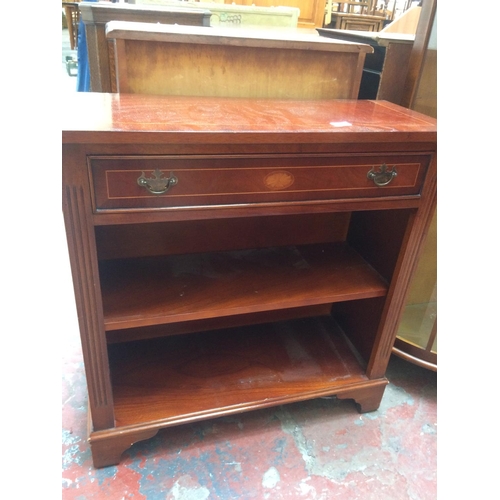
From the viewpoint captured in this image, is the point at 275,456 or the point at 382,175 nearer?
the point at 382,175

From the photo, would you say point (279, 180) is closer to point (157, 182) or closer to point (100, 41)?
point (157, 182)

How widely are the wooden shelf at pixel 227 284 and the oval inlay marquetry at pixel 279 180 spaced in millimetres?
294

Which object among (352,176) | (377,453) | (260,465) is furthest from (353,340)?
(352,176)

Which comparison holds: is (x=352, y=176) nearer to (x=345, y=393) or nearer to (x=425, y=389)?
(x=345, y=393)

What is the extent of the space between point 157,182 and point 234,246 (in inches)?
19.3

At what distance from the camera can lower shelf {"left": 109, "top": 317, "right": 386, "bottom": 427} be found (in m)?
1.05

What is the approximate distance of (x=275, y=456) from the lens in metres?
1.07

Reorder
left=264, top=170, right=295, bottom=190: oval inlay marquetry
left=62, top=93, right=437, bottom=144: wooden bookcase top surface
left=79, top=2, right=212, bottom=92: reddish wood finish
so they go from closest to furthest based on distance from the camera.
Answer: left=62, top=93, right=437, bottom=144: wooden bookcase top surface, left=264, top=170, right=295, bottom=190: oval inlay marquetry, left=79, top=2, right=212, bottom=92: reddish wood finish

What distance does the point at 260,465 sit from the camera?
1.04 m

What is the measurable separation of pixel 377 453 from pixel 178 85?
3.43 ft

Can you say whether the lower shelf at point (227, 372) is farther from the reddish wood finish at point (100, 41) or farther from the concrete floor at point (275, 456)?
the reddish wood finish at point (100, 41)

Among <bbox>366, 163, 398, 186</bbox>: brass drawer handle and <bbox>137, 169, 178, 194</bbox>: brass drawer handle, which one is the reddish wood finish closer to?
<bbox>137, 169, 178, 194</bbox>: brass drawer handle

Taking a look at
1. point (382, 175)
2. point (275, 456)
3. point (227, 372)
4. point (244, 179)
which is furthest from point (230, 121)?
point (275, 456)

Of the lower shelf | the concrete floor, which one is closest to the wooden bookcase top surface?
the concrete floor
